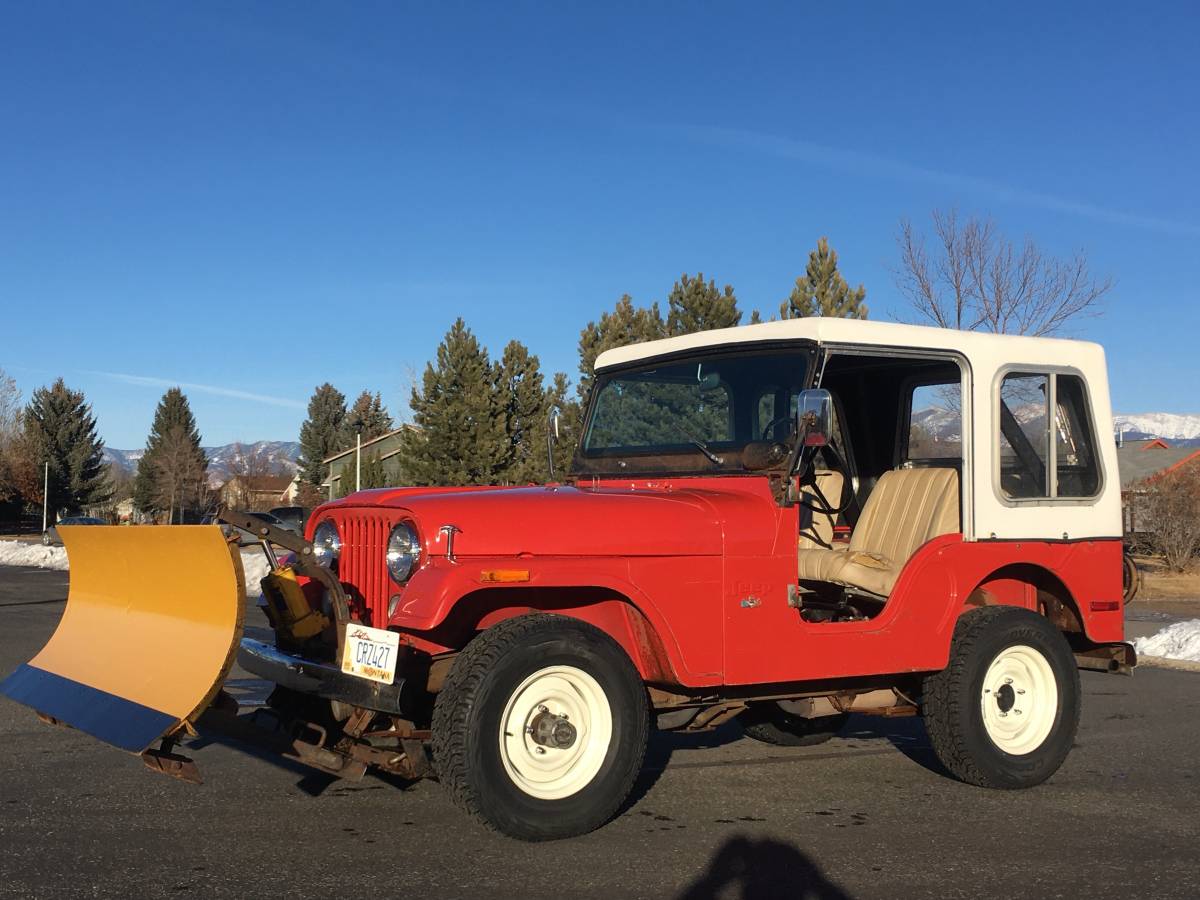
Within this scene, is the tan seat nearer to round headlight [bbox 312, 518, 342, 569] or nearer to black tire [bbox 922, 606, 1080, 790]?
black tire [bbox 922, 606, 1080, 790]

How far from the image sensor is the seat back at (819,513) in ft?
22.5

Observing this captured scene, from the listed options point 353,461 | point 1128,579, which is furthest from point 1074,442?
point 353,461

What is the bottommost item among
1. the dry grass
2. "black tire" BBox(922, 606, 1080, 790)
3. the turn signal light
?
the dry grass

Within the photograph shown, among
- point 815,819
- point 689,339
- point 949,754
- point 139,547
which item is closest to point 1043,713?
point 949,754

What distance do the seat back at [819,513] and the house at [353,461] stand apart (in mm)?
41622

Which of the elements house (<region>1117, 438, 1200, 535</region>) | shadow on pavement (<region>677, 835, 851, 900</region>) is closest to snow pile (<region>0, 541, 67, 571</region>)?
house (<region>1117, 438, 1200, 535</region>)

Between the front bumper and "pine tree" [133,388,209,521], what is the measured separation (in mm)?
71199

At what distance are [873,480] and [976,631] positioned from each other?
154cm

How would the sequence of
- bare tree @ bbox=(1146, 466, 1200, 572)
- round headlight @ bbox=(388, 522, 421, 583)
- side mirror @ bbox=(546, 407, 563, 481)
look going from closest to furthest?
→ round headlight @ bbox=(388, 522, 421, 583)
side mirror @ bbox=(546, 407, 563, 481)
bare tree @ bbox=(1146, 466, 1200, 572)

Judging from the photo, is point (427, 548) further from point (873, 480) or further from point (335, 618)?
point (873, 480)

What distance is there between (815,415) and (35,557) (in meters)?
31.3

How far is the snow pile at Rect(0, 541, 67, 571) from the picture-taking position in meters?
29.8

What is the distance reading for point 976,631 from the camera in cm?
611

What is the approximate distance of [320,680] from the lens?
4.96 meters
